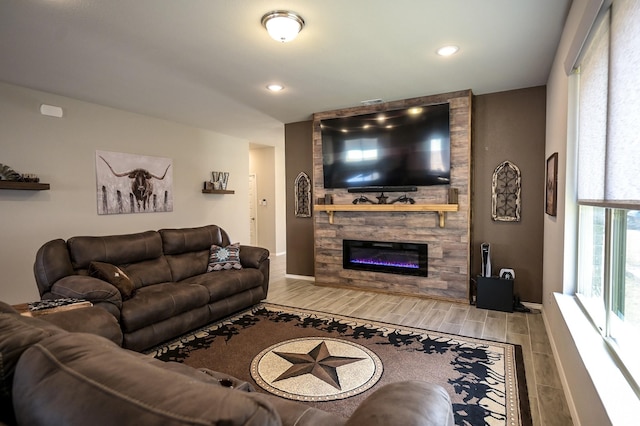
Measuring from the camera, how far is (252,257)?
420 centimetres

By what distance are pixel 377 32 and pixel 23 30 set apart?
268 cm

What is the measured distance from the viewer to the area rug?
85.5 inches

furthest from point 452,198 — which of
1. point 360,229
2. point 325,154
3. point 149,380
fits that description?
point 149,380

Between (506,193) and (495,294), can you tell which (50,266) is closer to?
(495,294)

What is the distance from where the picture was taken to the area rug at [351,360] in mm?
2172

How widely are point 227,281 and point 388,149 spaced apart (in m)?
2.66

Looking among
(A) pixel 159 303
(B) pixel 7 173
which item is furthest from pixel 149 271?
(B) pixel 7 173

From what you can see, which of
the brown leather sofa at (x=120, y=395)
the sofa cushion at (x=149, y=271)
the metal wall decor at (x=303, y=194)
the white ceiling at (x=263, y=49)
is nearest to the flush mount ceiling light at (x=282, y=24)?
the white ceiling at (x=263, y=49)

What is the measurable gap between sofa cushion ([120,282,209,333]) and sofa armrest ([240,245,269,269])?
86cm

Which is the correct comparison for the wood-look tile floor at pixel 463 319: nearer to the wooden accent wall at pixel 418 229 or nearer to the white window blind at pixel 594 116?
the wooden accent wall at pixel 418 229

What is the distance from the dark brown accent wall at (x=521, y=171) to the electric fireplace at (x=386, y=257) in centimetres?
68

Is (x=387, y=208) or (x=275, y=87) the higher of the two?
(x=275, y=87)

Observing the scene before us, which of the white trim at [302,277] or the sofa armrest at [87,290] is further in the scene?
the white trim at [302,277]

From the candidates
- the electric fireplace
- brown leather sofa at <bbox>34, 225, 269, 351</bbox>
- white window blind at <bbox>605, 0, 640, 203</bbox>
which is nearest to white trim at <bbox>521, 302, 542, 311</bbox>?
the electric fireplace
